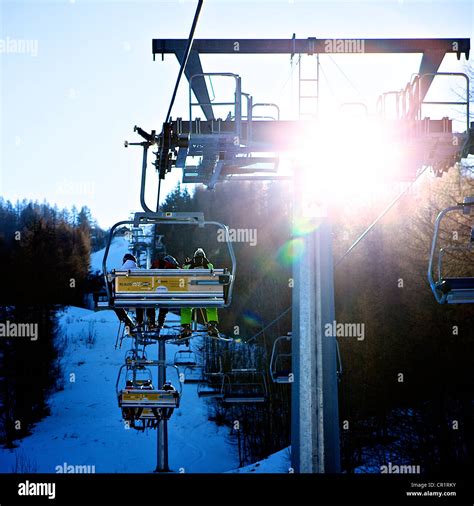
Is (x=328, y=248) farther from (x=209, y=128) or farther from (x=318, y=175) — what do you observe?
(x=209, y=128)

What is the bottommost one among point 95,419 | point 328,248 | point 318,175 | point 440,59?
point 95,419

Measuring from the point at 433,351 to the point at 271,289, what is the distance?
11.7 m

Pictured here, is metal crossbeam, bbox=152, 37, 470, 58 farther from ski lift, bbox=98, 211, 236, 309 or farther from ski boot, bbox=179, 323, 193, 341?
ski boot, bbox=179, 323, 193, 341

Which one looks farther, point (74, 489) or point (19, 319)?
point (19, 319)

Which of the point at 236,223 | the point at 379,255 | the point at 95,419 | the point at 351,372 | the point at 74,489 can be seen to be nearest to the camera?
the point at 74,489

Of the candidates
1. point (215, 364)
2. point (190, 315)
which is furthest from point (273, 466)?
point (190, 315)

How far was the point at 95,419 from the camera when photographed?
126 feet

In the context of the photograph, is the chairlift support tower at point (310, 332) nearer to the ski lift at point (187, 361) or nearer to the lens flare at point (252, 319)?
the ski lift at point (187, 361)

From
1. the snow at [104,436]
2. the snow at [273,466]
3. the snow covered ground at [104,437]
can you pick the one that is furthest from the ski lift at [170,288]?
the snow at [104,436]

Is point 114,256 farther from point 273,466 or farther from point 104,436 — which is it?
point 273,466

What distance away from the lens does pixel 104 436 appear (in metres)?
36.4

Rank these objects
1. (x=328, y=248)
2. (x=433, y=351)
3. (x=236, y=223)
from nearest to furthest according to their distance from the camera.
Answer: (x=328, y=248) < (x=433, y=351) < (x=236, y=223)

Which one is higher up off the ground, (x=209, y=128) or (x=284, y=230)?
(x=284, y=230)

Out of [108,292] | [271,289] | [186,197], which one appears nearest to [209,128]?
[108,292]
